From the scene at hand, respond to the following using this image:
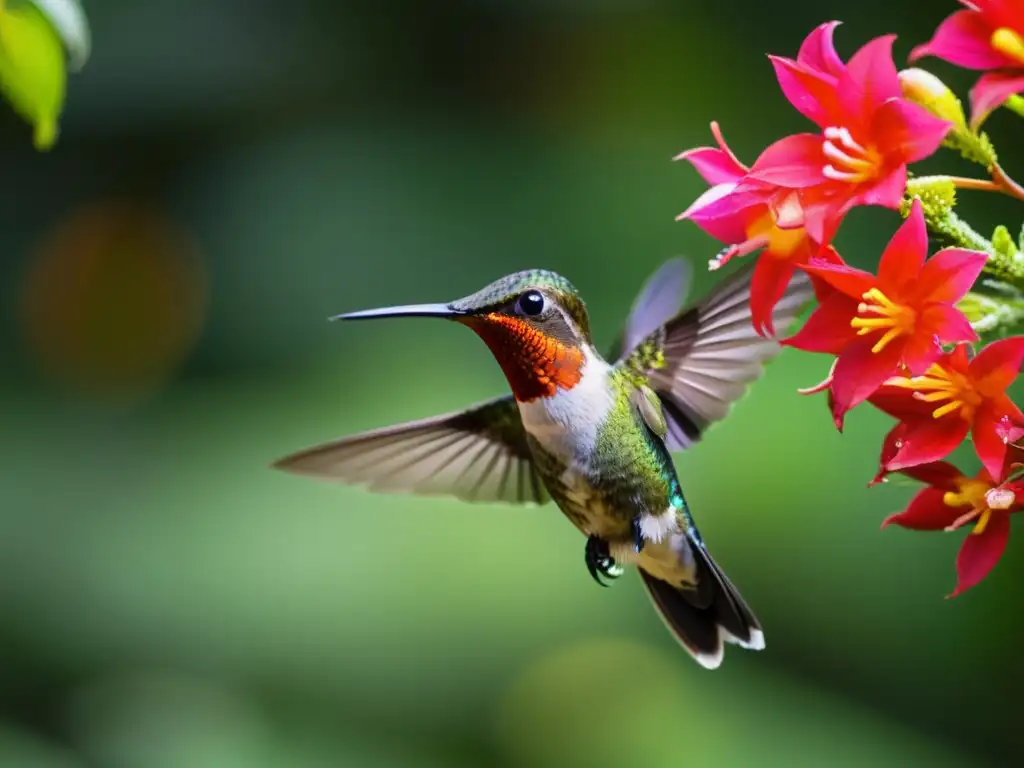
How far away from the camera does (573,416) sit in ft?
3.67

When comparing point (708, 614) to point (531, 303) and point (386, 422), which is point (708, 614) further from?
point (386, 422)

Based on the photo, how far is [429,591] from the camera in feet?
9.16

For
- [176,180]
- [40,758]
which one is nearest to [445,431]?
[40,758]

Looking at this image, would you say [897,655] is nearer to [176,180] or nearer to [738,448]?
[738,448]

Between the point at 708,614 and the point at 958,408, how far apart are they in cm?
51

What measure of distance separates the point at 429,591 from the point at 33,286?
150 cm

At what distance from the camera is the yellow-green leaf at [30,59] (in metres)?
0.71

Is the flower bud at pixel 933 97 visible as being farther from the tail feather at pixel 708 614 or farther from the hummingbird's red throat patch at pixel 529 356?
the tail feather at pixel 708 614

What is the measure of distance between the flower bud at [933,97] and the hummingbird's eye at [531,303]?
324 millimetres

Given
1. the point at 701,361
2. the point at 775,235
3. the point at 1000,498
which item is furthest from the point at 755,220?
the point at 701,361

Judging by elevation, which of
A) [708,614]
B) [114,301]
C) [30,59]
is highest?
[114,301]

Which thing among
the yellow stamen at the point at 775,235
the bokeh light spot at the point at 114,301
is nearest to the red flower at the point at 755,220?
the yellow stamen at the point at 775,235

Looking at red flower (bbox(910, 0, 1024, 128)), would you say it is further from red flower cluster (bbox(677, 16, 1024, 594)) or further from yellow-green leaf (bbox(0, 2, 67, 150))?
yellow-green leaf (bbox(0, 2, 67, 150))

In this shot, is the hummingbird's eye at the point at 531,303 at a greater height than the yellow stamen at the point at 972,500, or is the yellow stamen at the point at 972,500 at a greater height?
the hummingbird's eye at the point at 531,303
